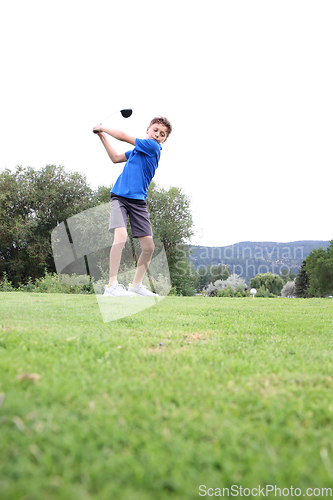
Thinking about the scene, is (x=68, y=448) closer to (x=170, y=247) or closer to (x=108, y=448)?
(x=108, y=448)

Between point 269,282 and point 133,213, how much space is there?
91.1 metres

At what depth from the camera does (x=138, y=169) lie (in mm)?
4590

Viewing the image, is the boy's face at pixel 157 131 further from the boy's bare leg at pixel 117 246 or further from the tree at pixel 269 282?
the tree at pixel 269 282

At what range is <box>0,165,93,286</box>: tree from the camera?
2312cm

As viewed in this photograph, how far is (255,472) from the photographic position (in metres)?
1.00

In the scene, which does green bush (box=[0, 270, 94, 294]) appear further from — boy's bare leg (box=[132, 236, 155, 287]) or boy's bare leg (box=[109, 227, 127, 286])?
boy's bare leg (box=[109, 227, 127, 286])

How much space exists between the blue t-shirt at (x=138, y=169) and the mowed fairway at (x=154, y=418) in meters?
2.52

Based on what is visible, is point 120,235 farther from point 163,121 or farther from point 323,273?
point 323,273

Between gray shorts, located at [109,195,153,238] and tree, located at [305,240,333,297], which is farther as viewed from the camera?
tree, located at [305,240,333,297]

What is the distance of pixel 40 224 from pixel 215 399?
83.0 ft

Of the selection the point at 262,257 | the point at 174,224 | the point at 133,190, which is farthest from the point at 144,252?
the point at 262,257

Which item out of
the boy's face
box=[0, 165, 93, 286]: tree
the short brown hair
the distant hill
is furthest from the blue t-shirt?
the distant hill

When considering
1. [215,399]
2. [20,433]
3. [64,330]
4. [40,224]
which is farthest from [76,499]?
[40,224]

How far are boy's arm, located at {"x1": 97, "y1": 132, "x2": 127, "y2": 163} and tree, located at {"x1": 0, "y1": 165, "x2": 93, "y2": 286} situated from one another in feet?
63.7
